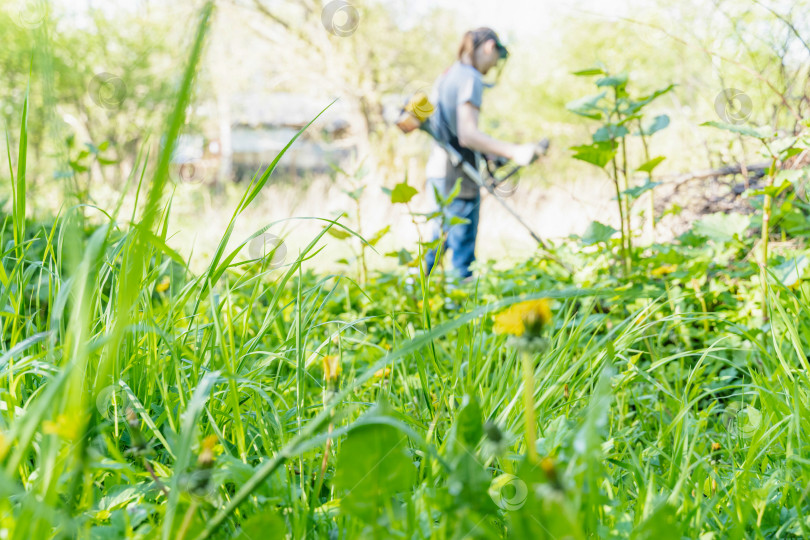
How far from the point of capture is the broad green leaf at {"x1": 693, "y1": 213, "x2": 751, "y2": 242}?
5.02ft

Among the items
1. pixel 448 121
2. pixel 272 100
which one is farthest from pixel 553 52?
pixel 448 121

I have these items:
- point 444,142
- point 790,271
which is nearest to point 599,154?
point 790,271

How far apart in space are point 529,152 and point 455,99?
1.91 ft

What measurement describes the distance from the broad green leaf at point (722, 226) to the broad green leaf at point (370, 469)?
4.12 feet

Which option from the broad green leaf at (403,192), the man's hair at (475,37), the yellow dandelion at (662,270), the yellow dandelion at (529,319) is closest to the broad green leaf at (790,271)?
the yellow dandelion at (662,270)

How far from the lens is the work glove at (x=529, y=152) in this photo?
2875mm

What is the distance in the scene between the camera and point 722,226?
1569 millimetres

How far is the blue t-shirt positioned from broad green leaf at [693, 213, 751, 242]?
1795mm

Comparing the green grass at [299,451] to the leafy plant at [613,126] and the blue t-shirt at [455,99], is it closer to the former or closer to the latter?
the leafy plant at [613,126]

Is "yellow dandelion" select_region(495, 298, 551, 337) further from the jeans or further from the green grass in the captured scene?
the jeans

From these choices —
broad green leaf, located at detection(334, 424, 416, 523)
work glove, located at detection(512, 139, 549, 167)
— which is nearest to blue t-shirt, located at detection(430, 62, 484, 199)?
work glove, located at detection(512, 139, 549, 167)

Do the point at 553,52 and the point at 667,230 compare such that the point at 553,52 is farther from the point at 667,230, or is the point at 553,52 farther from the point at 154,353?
the point at 154,353

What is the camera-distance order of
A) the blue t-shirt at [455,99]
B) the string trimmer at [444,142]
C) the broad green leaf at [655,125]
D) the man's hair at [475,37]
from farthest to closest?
the man's hair at [475,37]
the blue t-shirt at [455,99]
the string trimmer at [444,142]
the broad green leaf at [655,125]

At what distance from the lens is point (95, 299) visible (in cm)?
96
